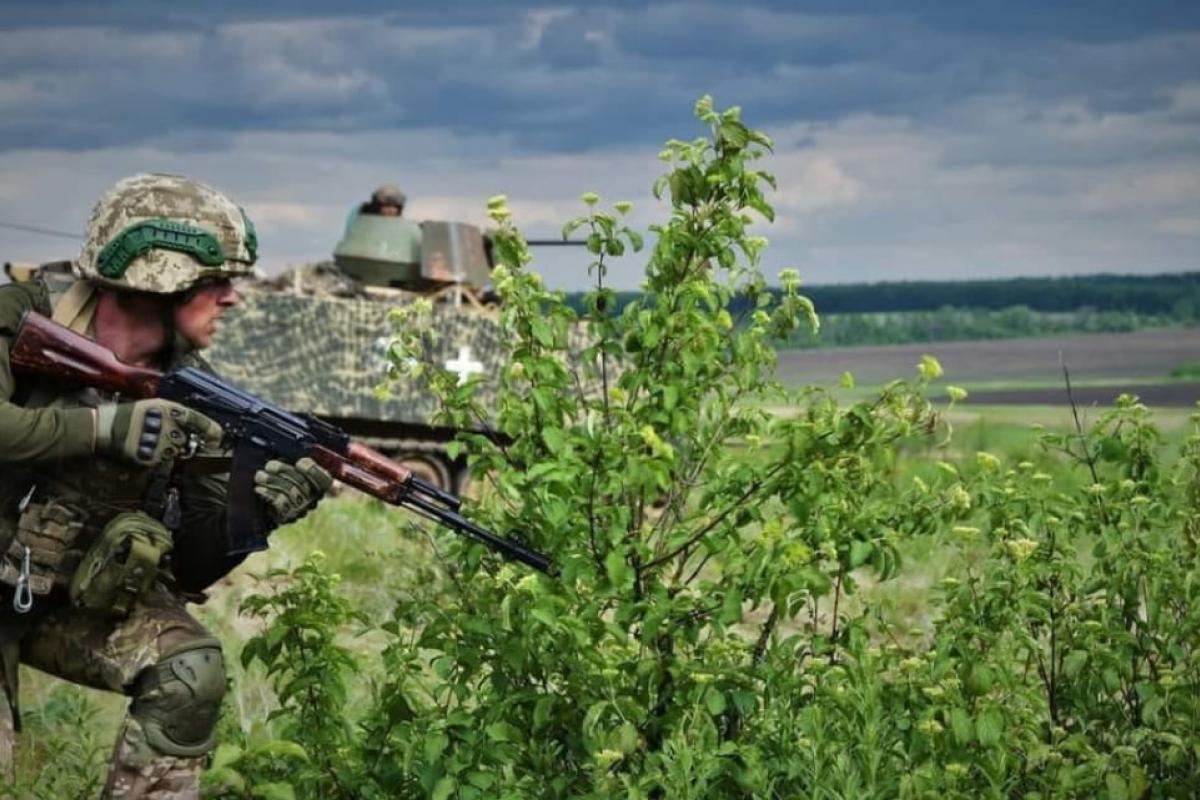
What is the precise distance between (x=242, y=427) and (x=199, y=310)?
38 centimetres

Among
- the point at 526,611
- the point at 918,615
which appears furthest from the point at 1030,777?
the point at 918,615

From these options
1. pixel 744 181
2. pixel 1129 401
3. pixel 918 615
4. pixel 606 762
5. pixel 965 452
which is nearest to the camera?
pixel 606 762

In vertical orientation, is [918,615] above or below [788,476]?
below

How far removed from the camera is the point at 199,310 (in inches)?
225

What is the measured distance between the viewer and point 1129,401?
6012 mm

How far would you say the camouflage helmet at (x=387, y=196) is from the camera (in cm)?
1803

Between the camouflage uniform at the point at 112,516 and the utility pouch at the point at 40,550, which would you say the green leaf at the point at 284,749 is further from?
the utility pouch at the point at 40,550

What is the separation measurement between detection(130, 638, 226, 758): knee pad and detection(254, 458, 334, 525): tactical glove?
418mm

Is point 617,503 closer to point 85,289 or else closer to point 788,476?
point 788,476

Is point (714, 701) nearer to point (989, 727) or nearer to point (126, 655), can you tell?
point (989, 727)

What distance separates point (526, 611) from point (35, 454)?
131 cm

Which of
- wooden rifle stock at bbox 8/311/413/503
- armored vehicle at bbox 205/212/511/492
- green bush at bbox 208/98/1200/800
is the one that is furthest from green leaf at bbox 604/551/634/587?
armored vehicle at bbox 205/212/511/492

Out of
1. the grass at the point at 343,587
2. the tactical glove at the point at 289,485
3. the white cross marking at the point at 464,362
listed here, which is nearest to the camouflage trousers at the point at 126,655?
the grass at the point at 343,587

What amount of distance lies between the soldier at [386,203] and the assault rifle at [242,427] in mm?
12458
